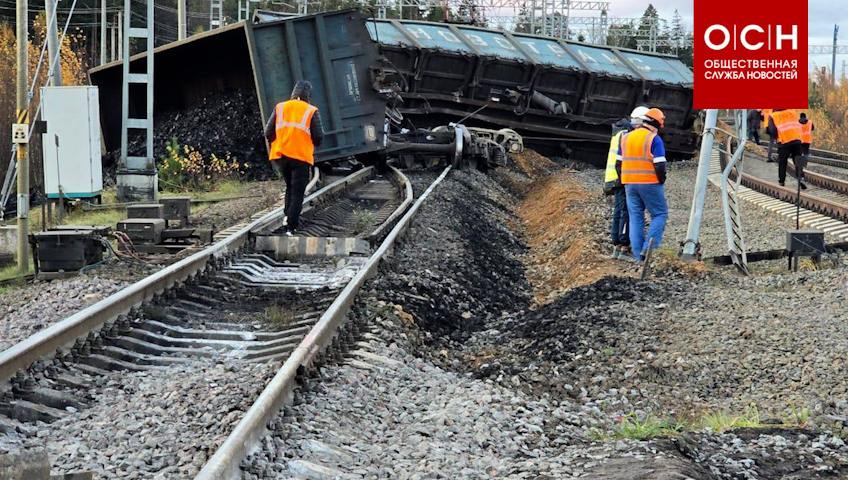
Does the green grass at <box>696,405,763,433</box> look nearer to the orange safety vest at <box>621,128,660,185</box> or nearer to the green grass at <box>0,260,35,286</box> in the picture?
the orange safety vest at <box>621,128,660,185</box>

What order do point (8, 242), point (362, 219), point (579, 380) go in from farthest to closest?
point (362, 219) → point (8, 242) → point (579, 380)

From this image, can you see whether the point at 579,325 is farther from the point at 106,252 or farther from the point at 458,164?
the point at 458,164

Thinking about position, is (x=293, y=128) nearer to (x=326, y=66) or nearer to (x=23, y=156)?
(x=23, y=156)

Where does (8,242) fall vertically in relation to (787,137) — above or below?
below

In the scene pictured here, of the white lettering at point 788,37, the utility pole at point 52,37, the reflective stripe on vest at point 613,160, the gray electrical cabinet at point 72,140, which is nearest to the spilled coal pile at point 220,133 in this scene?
the utility pole at point 52,37

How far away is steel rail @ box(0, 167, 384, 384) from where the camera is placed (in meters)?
5.38

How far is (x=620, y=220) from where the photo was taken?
11719 millimetres

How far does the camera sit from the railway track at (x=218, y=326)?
5113mm

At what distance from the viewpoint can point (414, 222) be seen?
1227 centimetres

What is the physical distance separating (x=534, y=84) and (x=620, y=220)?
50.2ft

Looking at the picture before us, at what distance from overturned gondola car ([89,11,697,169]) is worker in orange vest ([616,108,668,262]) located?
7.28m

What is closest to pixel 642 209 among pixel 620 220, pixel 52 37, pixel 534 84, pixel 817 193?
pixel 620 220

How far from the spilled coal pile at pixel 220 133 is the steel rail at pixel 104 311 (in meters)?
9.74

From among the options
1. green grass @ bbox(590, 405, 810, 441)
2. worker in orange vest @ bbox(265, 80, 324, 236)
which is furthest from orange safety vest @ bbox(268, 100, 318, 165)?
green grass @ bbox(590, 405, 810, 441)
